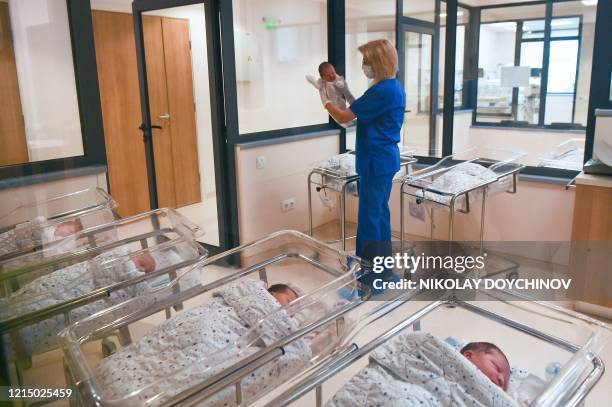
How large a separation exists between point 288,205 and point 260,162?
0.51 meters

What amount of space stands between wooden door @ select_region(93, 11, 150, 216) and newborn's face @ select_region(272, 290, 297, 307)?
839mm

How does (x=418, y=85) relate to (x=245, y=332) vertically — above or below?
above

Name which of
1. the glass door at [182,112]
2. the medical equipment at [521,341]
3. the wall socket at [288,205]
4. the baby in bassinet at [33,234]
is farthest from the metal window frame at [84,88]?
the wall socket at [288,205]

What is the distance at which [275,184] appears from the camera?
3.77 metres

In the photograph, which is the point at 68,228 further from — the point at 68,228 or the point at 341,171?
the point at 341,171

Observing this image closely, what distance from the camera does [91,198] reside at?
1.81 m

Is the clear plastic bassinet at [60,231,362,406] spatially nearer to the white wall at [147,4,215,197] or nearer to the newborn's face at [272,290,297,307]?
the newborn's face at [272,290,297,307]

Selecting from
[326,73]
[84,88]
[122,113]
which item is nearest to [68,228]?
[84,88]

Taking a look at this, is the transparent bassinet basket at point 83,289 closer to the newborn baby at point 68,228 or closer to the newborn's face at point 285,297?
the newborn baby at point 68,228

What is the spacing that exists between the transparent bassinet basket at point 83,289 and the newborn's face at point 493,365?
115 cm

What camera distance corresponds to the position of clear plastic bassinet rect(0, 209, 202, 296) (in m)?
1.39

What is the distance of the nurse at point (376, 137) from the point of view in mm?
2736

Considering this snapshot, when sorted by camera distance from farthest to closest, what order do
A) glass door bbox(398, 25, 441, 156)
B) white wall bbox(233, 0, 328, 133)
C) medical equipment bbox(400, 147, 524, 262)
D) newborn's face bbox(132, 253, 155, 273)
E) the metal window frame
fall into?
glass door bbox(398, 25, 441, 156)
white wall bbox(233, 0, 328, 133)
medical equipment bbox(400, 147, 524, 262)
newborn's face bbox(132, 253, 155, 273)
the metal window frame

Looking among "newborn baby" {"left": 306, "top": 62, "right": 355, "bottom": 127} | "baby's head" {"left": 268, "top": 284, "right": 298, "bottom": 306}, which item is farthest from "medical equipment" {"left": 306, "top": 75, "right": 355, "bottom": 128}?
"baby's head" {"left": 268, "top": 284, "right": 298, "bottom": 306}
